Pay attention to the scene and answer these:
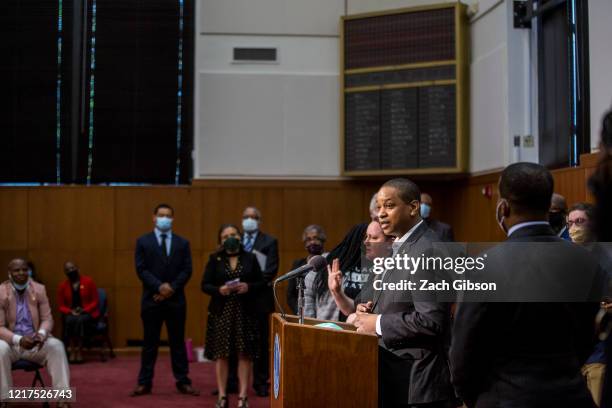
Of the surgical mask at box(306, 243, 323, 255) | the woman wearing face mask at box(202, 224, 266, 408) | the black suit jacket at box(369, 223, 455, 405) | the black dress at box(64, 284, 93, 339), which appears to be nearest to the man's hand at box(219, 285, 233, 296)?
the woman wearing face mask at box(202, 224, 266, 408)

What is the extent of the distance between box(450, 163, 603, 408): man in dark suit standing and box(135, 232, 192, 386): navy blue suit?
5134 mm

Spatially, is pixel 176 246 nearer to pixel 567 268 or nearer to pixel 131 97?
pixel 131 97

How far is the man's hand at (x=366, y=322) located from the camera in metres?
3.11

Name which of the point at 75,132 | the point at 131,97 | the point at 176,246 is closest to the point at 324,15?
the point at 131,97

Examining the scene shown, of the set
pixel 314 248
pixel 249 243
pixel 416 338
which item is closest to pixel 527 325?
pixel 416 338

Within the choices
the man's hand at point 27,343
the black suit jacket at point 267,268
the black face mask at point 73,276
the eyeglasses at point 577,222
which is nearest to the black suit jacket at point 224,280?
the black suit jacket at point 267,268

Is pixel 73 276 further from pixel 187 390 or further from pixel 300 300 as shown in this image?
pixel 300 300

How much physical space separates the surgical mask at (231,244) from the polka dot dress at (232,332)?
37 cm

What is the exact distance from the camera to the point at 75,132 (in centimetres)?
978

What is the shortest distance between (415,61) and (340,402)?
20.8 ft

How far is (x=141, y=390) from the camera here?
712cm

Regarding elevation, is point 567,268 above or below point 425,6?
below

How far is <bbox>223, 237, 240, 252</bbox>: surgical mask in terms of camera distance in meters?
6.69

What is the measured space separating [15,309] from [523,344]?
514 centimetres
